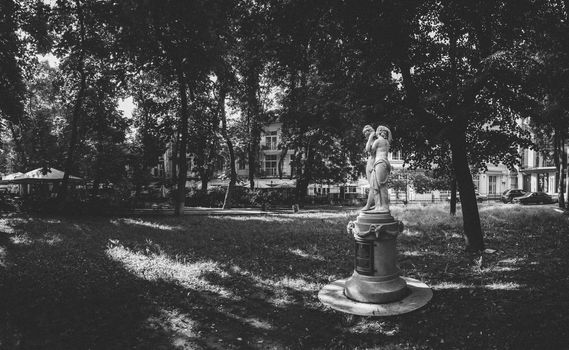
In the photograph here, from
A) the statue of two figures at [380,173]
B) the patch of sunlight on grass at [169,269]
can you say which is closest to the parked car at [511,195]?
the statue of two figures at [380,173]

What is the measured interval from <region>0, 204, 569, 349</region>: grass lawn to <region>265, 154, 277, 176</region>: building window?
46107 millimetres

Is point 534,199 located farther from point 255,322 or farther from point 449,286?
point 255,322


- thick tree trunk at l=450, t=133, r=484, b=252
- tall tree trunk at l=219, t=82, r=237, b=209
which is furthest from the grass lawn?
tall tree trunk at l=219, t=82, r=237, b=209

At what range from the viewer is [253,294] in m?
7.76

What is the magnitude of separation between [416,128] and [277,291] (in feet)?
21.4

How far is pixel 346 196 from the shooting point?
48750 millimetres

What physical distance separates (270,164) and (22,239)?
157 feet

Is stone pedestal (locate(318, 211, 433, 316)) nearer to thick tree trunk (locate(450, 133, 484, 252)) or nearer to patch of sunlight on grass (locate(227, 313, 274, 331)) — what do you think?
patch of sunlight on grass (locate(227, 313, 274, 331))

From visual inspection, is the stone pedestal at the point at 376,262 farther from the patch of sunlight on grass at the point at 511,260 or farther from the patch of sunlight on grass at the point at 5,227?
the patch of sunlight on grass at the point at 5,227

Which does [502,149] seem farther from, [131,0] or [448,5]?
[131,0]

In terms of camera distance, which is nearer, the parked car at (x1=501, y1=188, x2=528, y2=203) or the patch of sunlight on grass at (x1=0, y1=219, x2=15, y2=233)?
the patch of sunlight on grass at (x1=0, y1=219, x2=15, y2=233)

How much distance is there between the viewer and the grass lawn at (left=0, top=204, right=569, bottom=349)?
5.66 meters

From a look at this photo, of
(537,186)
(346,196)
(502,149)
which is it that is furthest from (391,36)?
(537,186)

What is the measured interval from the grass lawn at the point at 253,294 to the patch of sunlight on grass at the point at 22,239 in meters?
0.07
